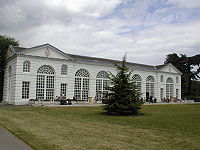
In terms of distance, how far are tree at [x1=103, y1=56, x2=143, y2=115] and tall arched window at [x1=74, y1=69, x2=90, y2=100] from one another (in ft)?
61.8

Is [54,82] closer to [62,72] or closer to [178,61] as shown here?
[62,72]

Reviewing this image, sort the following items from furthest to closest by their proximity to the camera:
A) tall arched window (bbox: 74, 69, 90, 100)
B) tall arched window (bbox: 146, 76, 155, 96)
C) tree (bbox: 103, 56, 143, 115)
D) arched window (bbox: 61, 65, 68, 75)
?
tall arched window (bbox: 146, 76, 155, 96), tall arched window (bbox: 74, 69, 90, 100), arched window (bbox: 61, 65, 68, 75), tree (bbox: 103, 56, 143, 115)

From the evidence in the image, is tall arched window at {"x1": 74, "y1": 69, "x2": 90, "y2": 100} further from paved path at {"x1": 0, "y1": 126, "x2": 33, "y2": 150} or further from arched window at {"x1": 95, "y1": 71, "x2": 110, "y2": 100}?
paved path at {"x1": 0, "y1": 126, "x2": 33, "y2": 150}

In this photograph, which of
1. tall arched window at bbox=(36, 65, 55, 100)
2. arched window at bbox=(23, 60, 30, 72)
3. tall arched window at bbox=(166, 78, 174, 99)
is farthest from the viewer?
tall arched window at bbox=(166, 78, 174, 99)

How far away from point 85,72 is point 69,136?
1175 inches

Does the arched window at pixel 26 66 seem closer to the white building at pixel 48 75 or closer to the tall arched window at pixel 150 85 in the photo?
the white building at pixel 48 75

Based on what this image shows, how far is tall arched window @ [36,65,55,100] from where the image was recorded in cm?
3309

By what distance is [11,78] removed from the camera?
33.0m

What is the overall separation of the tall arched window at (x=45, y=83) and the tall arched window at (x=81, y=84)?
4248 mm

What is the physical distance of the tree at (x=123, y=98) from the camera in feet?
58.5

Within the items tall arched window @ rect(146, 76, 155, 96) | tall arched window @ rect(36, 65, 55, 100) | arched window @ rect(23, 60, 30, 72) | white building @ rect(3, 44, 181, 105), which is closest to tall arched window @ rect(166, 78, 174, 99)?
tall arched window @ rect(146, 76, 155, 96)

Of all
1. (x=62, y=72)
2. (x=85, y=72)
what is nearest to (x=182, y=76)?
(x=85, y=72)

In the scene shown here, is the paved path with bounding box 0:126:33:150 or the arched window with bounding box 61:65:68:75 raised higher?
the arched window with bounding box 61:65:68:75

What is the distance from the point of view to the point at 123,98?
1794cm
